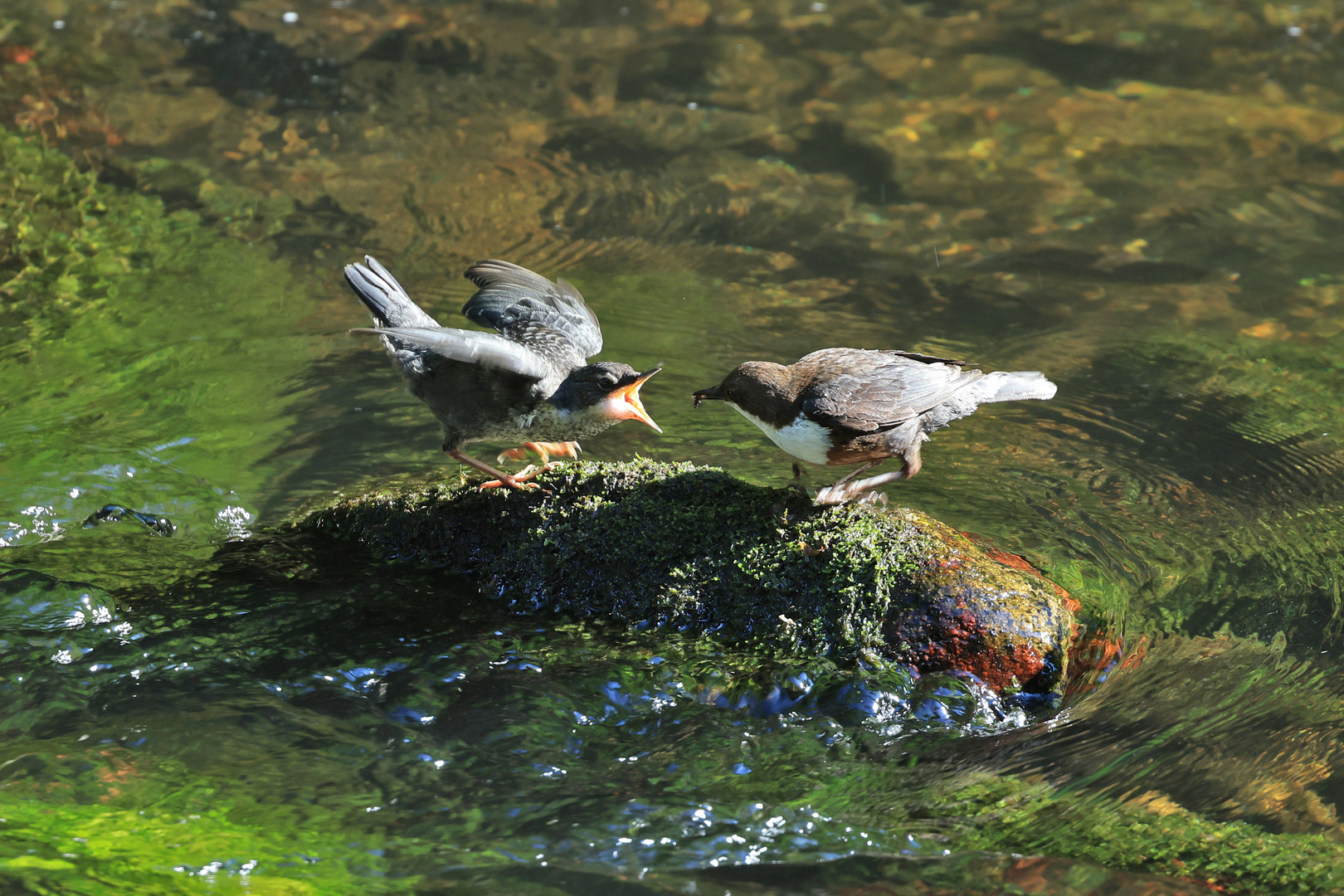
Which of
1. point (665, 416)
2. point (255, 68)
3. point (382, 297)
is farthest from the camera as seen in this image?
point (255, 68)

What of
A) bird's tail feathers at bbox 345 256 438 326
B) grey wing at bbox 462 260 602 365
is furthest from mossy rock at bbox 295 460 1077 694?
bird's tail feathers at bbox 345 256 438 326

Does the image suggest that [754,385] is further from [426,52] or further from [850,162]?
[426,52]

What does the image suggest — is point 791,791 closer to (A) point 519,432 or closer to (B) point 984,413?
(A) point 519,432

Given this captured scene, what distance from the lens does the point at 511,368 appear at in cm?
430

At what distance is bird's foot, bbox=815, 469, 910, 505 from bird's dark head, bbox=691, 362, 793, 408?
1.26 feet

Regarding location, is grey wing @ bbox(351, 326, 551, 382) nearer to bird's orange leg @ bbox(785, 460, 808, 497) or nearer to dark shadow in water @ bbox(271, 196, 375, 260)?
bird's orange leg @ bbox(785, 460, 808, 497)

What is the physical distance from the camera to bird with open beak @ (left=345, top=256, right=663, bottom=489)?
4.34 m

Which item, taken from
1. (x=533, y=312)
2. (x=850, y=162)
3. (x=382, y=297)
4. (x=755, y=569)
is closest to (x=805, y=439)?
(x=755, y=569)

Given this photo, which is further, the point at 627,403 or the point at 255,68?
the point at 255,68

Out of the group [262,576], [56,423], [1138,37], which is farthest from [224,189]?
[1138,37]

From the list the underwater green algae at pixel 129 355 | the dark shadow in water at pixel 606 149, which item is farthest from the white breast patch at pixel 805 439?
the dark shadow in water at pixel 606 149

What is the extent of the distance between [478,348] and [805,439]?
4.22 feet

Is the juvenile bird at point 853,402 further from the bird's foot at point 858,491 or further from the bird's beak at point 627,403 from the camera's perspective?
the bird's beak at point 627,403

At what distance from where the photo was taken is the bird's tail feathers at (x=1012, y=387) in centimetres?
461
